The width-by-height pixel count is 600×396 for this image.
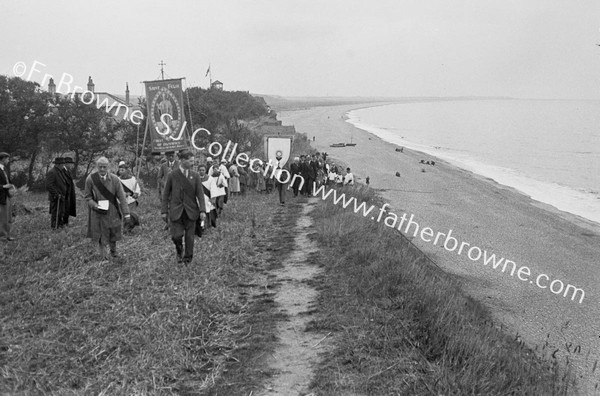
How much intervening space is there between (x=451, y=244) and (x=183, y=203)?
347 inches

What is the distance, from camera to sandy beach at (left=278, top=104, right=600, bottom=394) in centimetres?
886

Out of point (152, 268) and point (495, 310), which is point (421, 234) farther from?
point (152, 268)

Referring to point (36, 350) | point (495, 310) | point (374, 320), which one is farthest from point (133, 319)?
point (495, 310)

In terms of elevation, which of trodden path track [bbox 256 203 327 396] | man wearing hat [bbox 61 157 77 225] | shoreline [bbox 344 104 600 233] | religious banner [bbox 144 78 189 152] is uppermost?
religious banner [bbox 144 78 189 152]

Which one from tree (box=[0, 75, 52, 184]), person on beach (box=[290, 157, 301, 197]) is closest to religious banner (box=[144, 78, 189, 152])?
person on beach (box=[290, 157, 301, 197])

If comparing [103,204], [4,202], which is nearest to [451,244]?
[103,204]

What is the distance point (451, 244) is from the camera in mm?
14523

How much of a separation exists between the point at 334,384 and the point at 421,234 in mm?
10946

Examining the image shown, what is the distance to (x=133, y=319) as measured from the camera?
6.09m

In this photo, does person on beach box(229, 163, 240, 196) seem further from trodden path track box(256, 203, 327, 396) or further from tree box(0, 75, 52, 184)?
tree box(0, 75, 52, 184)

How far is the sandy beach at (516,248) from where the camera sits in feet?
29.1

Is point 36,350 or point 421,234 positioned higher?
point 36,350

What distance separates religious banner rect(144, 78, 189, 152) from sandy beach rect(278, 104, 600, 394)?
7186 millimetres

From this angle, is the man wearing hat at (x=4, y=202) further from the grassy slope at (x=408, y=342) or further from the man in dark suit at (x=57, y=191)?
the grassy slope at (x=408, y=342)
